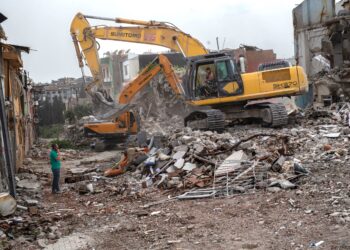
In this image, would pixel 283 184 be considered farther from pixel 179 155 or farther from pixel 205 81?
pixel 205 81

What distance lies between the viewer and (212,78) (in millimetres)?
15523

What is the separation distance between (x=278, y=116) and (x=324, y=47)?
363 inches

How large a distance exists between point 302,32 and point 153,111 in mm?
10420

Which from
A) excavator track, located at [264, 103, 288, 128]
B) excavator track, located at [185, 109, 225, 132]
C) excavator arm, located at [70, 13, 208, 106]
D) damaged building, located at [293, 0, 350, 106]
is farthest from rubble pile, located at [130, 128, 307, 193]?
damaged building, located at [293, 0, 350, 106]

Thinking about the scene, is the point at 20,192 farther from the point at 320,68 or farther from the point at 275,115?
the point at 320,68

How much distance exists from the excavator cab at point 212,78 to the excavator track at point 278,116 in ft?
3.88

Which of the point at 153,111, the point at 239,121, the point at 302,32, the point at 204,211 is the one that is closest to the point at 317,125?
the point at 239,121

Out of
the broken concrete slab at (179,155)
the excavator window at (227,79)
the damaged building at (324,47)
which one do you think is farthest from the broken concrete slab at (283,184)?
the damaged building at (324,47)

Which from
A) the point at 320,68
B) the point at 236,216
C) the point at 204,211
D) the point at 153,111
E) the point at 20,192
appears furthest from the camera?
the point at 153,111

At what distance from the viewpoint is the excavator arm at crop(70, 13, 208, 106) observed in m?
18.0

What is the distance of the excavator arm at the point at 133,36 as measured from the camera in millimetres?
18000

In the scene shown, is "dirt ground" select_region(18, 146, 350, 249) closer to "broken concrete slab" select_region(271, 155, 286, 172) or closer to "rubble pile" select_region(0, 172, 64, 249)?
"rubble pile" select_region(0, 172, 64, 249)

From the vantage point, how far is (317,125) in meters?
14.2

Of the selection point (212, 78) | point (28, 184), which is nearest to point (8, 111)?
point (28, 184)
